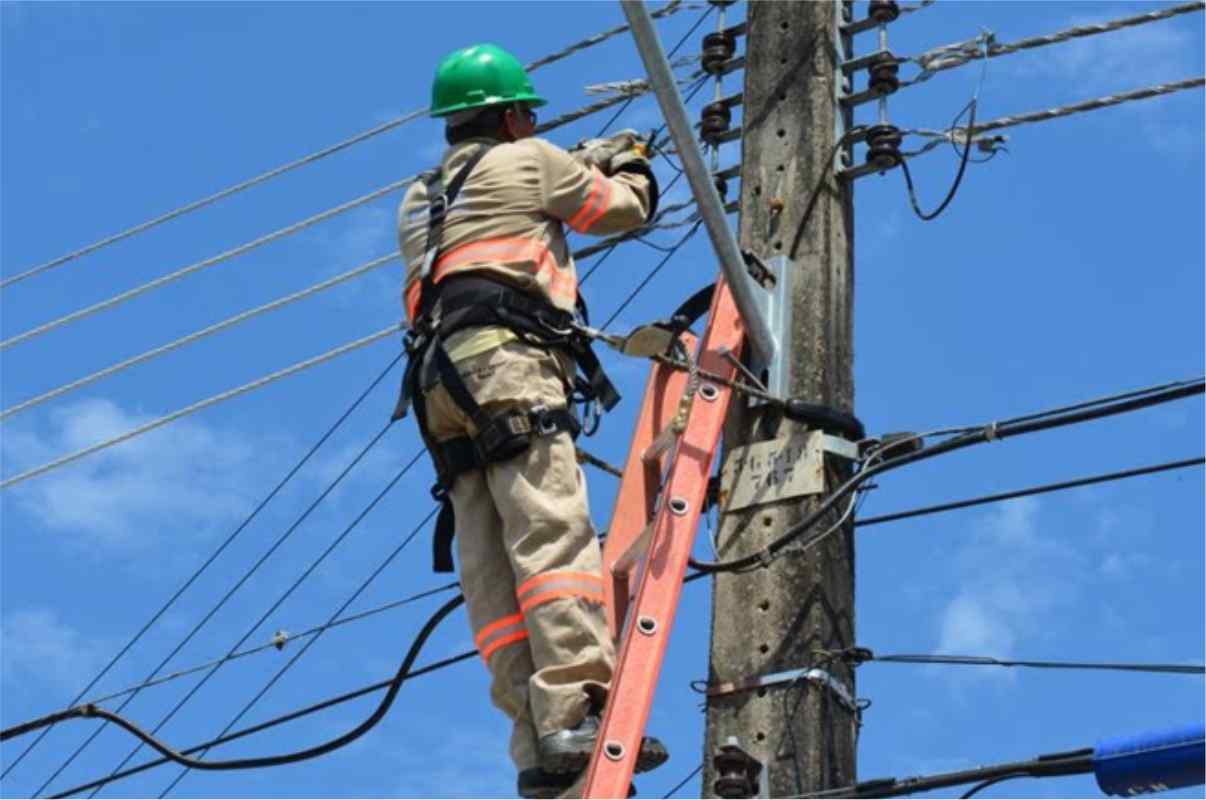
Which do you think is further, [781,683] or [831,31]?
[831,31]

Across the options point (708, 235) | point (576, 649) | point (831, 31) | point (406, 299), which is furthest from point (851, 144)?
point (576, 649)

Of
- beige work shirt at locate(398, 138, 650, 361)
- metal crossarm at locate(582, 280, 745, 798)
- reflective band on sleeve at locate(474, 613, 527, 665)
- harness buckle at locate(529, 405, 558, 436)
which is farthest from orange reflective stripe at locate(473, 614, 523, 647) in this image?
beige work shirt at locate(398, 138, 650, 361)

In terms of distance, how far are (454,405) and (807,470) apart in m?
1.24

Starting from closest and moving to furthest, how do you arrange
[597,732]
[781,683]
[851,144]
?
[597,732]
[781,683]
[851,144]

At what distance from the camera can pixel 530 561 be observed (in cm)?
780

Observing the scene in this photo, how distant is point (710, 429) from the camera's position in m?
8.49

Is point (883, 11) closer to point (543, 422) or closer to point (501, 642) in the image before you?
point (543, 422)

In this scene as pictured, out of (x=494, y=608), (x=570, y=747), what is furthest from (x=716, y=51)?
(x=570, y=747)

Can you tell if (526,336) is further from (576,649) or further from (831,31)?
(831,31)

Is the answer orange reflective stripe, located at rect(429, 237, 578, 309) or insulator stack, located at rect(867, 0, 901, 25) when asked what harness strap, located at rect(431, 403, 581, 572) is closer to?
orange reflective stripe, located at rect(429, 237, 578, 309)

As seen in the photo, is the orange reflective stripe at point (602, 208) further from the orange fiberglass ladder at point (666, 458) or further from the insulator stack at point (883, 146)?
the insulator stack at point (883, 146)

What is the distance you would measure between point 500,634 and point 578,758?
1.78 ft

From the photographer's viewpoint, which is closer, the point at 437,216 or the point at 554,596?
the point at 554,596

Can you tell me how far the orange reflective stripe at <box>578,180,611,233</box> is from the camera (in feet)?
27.3
